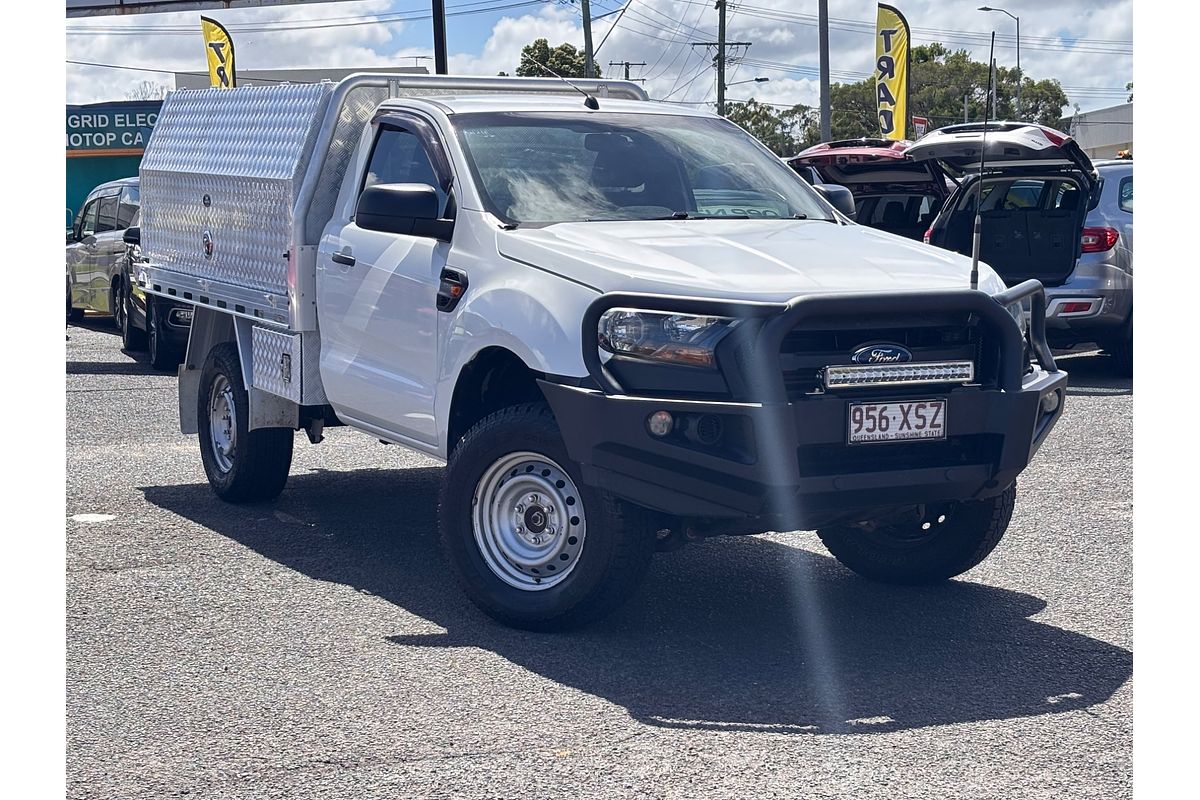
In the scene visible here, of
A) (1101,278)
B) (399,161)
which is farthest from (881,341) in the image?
(1101,278)

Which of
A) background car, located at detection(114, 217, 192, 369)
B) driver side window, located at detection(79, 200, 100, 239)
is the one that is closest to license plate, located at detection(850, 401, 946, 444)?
background car, located at detection(114, 217, 192, 369)

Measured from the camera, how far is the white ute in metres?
5.34

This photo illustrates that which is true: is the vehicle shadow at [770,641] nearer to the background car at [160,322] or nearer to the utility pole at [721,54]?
the background car at [160,322]

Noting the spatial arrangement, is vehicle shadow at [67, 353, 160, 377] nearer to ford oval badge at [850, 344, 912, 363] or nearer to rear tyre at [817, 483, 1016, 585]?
rear tyre at [817, 483, 1016, 585]

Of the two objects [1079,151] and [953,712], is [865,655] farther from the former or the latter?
[1079,151]

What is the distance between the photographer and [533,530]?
5.98 m

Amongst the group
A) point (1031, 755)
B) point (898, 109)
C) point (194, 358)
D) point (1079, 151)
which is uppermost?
point (898, 109)

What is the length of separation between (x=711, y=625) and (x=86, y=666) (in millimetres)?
2261

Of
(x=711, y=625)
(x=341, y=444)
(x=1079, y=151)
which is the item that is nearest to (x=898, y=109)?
(x=1079, y=151)

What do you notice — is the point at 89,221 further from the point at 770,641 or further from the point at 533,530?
the point at 770,641

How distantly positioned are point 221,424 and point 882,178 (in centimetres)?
815

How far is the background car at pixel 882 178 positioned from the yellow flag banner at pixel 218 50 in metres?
23.5

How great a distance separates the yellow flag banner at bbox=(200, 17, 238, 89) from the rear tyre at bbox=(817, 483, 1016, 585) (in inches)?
1265

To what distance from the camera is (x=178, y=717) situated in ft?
16.4
